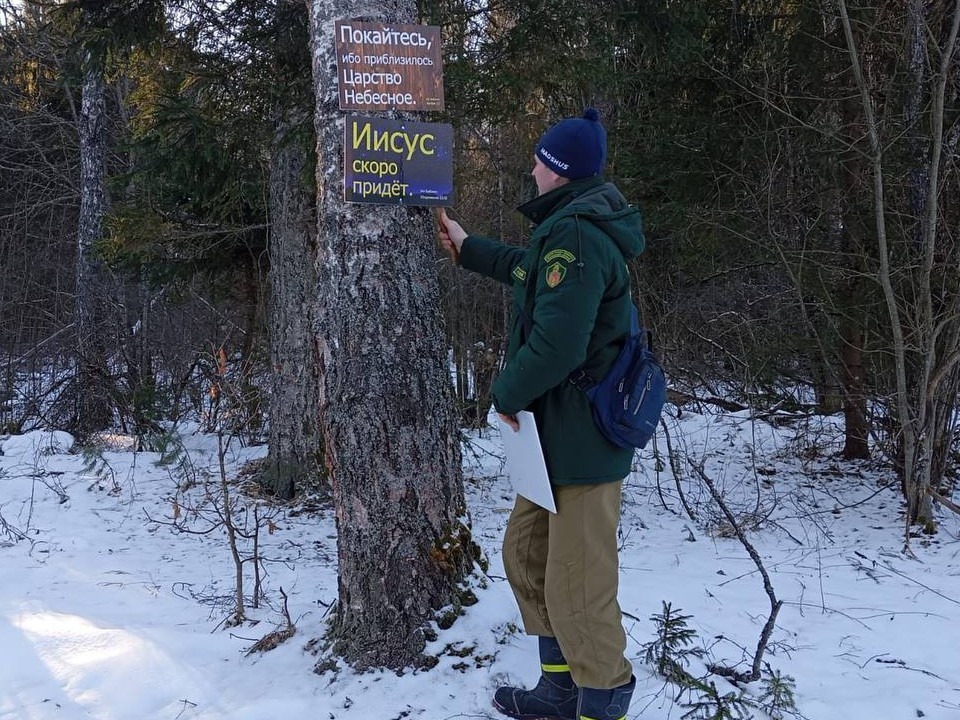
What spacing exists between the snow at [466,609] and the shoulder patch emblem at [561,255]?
152cm

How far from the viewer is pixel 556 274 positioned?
2166mm

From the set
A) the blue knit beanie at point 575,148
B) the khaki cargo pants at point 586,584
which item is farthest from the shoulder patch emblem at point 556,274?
the khaki cargo pants at point 586,584

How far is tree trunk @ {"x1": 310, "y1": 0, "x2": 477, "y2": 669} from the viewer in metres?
2.85

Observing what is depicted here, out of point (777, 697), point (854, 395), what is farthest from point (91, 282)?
point (777, 697)

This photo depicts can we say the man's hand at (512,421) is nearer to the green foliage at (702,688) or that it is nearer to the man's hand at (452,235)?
the man's hand at (452,235)

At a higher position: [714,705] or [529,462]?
[529,462]

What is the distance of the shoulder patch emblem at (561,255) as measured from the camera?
215cm

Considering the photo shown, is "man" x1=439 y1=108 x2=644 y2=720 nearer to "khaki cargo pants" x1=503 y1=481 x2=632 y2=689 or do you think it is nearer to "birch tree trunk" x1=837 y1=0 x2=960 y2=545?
"khaki cargo pants" x1=503 y1=481 x2=632 y2=689

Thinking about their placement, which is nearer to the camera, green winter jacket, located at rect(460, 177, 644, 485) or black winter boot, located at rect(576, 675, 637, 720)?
green winter jacket, located at rect(460, 177, 644, 485)

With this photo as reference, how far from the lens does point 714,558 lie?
4570mm

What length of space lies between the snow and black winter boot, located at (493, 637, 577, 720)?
5.1 inches

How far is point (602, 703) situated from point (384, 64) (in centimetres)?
238

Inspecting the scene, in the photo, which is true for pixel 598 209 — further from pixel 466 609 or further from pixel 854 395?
pixel 854 395

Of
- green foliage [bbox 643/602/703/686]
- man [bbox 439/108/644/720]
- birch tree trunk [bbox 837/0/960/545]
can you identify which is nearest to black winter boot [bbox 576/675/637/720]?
man [bbox 439/108/644/720]
